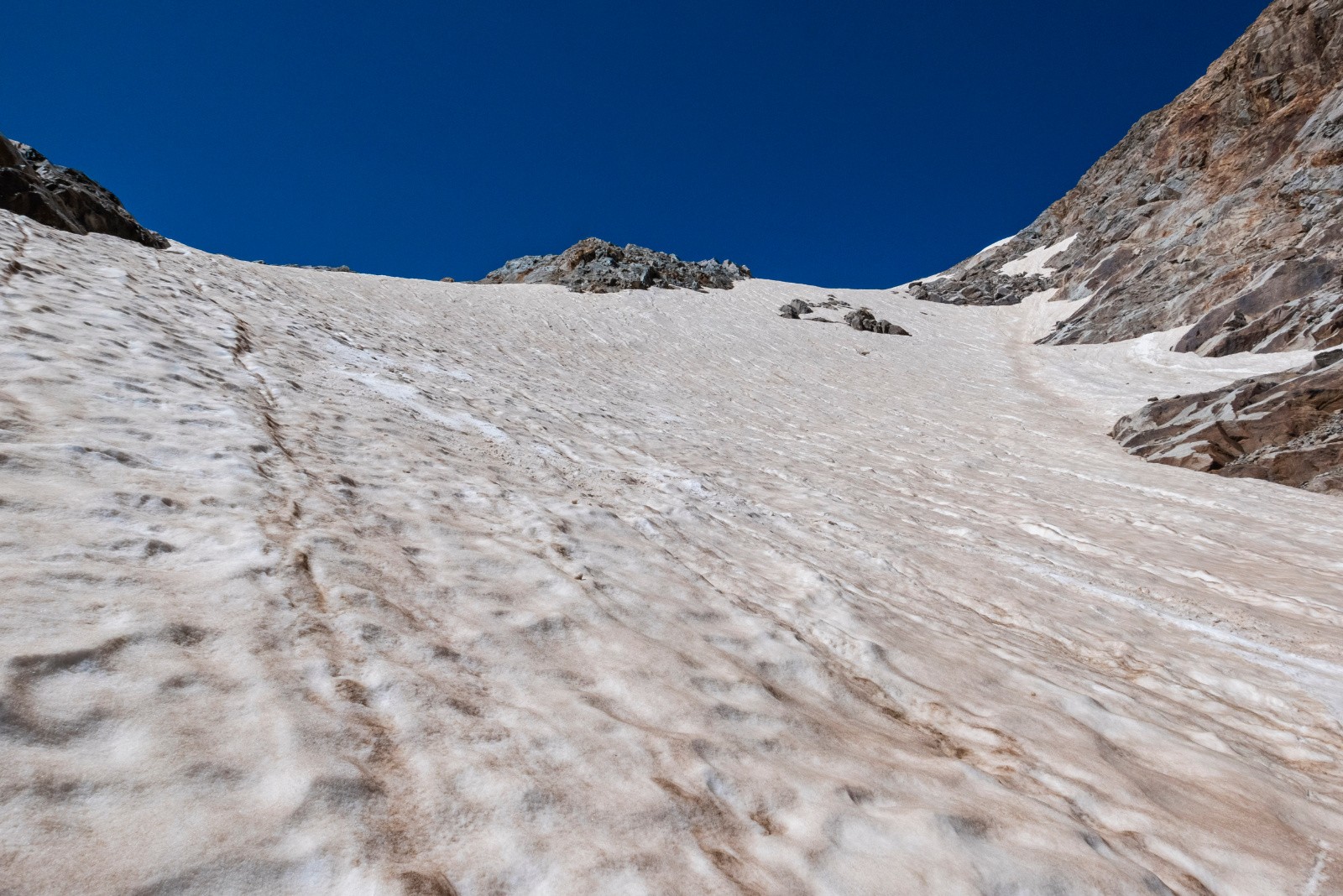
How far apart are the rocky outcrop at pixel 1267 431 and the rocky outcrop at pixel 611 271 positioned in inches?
1002

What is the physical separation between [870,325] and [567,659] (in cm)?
3056

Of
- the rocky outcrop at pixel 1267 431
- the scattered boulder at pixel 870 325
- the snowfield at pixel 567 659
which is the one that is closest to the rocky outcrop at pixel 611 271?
the scattered boulder at pixel 870 325

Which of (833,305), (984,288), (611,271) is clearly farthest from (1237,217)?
→ (611,271)

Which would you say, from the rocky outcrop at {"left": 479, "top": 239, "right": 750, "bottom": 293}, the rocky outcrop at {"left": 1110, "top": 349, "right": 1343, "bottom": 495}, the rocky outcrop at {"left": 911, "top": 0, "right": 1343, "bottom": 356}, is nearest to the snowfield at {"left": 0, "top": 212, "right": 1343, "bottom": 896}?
the rocky outcrop at {"left": 1110, "top": 349, "right": 1343, "bottom": 495}

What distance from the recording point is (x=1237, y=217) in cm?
2505

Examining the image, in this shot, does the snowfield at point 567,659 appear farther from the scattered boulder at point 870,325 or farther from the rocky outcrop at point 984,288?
the rocky outcrop at point 984,288

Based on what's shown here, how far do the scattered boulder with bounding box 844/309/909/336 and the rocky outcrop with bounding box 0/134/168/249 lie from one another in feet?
87.2

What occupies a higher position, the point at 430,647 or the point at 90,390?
the point at 90,390

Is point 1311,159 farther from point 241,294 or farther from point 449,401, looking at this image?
point 241,294

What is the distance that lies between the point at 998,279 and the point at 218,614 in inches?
2113

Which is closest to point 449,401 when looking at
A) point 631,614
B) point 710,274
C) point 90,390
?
point 90,390

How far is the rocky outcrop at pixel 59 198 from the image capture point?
12.4 meters

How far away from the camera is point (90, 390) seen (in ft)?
13.8

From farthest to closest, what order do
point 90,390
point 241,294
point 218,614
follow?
point 241,294 → point 90,390 → point 218,614
